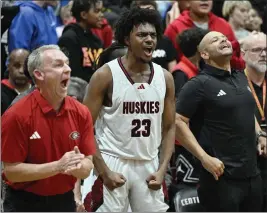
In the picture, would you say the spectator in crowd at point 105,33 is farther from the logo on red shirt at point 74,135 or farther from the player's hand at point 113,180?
the logo on red shirt at point 74,135

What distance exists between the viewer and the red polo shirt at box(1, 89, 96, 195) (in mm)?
4887

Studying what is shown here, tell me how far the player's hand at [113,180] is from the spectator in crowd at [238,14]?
12.8ft

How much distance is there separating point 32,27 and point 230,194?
9.86ft

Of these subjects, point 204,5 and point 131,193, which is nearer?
point 131,193

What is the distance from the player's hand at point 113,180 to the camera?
540cm

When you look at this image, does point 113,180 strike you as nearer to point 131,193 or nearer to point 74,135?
point 131,193

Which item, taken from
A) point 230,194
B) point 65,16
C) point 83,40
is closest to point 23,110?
point 230,194

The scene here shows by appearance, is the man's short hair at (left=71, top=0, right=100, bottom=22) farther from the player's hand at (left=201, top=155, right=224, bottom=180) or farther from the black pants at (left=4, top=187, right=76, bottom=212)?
the black pants at (left=4, top=187, right=76, bottom=212)

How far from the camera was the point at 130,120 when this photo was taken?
551 centimetres

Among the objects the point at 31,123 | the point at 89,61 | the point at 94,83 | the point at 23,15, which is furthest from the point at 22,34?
the point at 31,123

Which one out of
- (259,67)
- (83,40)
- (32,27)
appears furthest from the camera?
(32,27)

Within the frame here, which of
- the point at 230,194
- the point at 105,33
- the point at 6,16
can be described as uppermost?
the point at 6,16

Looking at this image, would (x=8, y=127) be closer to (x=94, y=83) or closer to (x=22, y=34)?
(x=94, y=83)

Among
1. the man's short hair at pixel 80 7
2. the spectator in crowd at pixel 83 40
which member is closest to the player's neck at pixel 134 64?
the spectator in crowd at pixel 83 40
